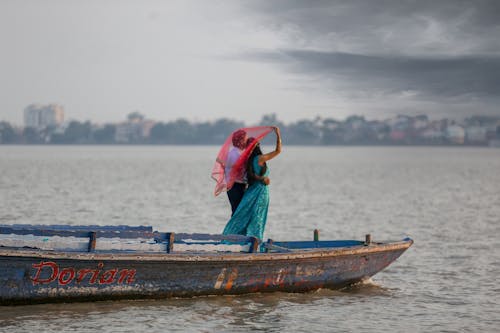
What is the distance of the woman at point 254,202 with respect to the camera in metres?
15.2

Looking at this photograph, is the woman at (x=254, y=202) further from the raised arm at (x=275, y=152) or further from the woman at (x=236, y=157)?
the woman at (x=236, y=157)

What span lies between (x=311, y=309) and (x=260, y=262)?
1231 mm

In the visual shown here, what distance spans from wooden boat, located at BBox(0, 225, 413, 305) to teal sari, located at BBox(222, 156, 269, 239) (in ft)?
1.28

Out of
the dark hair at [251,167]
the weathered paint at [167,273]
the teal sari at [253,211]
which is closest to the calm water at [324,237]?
the weathered paint at [167,273]

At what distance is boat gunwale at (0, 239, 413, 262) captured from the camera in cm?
1273

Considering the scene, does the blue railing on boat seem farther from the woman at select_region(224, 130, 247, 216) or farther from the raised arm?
the raised arm

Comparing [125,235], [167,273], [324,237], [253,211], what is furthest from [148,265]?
[324,237]

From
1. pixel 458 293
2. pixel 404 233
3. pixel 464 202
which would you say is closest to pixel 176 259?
pixel 458 293

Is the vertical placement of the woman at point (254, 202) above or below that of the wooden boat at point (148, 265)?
above

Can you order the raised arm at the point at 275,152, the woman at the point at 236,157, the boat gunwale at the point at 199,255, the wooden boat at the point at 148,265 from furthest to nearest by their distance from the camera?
1. the woman at the point at 236,157
2. the raised arm at the point at 275,152
3. the wooden boat at the point at 148,265
4. the boat gunwale at the point at 199,255

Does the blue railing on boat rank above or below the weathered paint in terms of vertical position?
above

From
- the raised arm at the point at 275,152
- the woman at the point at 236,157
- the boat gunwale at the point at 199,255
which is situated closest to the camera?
the boat gunwale at the point at 199,255

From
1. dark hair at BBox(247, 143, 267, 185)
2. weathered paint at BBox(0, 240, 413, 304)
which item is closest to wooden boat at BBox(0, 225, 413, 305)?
weathered paint at BBox(0, 240, 413, 304)

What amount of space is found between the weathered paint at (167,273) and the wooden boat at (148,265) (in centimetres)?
1
